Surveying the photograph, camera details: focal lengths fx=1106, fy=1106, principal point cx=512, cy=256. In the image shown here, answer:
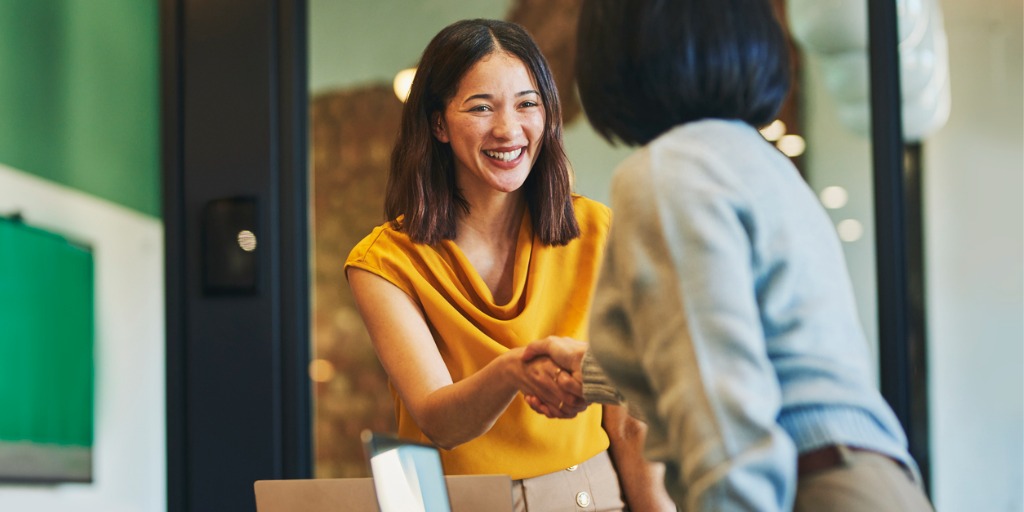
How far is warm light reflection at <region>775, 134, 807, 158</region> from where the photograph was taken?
2.22m

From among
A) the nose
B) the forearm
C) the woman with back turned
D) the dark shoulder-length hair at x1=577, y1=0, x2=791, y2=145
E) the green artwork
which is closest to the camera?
the woman with back turned

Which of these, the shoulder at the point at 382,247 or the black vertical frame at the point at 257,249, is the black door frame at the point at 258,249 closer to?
the black vertical frame at the point at 257,249

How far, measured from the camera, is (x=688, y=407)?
0.89 metres

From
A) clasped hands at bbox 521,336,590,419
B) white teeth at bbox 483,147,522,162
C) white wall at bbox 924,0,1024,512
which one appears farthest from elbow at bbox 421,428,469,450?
white wall at bbox 924,0,1024,512

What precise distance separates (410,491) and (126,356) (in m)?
1.48

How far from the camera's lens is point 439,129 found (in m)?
1.77

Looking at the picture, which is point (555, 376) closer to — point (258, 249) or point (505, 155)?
point (505, 155)

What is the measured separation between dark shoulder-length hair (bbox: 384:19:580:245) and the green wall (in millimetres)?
818

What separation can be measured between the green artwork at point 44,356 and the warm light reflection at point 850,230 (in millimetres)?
1549

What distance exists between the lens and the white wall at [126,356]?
231 centimetres

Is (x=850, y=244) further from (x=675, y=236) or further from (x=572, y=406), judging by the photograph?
(x=675, y=236)

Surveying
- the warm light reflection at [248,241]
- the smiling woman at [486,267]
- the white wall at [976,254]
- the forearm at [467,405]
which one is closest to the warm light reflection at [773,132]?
the white wall at [976,254]

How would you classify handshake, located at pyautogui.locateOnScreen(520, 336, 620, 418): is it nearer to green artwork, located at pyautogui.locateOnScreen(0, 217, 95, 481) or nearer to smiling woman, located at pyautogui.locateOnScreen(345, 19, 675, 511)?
smiling woman, located at pyautogui.locateOnScreen(345, 19, 675, 511)

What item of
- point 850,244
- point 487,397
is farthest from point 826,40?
point 487,397
